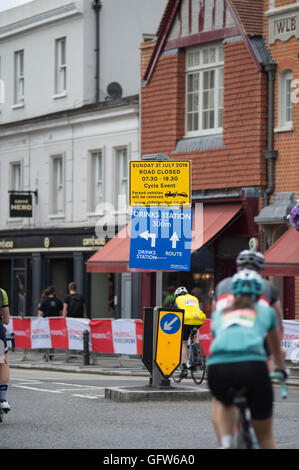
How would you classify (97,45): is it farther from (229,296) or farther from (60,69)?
(229,296)

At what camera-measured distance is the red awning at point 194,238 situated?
1160 inches

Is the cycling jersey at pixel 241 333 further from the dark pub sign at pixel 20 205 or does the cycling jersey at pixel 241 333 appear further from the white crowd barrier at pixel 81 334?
→ the dark pub sign at pixel 20 205

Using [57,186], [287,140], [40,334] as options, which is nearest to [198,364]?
[40,334]

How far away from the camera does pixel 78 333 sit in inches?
1099

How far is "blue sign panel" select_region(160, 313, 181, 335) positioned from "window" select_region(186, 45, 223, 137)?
1239 centimetres

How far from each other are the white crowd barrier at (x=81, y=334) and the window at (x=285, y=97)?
6187mm

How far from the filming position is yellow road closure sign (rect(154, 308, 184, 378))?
18.5m

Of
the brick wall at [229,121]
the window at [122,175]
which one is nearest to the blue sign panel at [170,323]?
the brick wall at [229,121]

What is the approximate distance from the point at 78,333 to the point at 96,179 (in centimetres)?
848

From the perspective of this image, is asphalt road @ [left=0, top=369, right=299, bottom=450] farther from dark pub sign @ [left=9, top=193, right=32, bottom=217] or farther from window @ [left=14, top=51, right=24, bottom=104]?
window @ [left=14, top=51, right=24, bottom=104]

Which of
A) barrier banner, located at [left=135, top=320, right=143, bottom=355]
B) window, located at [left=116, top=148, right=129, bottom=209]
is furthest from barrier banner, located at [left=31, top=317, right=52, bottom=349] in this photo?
window, located at [left=116, top=148, right=129, bottom=209]

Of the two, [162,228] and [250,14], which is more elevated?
[250,14]
